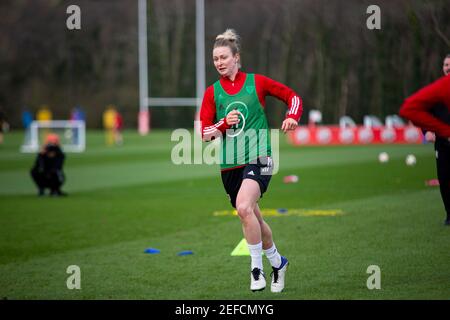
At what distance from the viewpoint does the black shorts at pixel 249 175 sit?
24.5ft

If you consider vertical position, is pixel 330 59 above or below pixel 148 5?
below

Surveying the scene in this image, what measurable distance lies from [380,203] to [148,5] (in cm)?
2992

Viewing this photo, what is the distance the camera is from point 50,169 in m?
17.4

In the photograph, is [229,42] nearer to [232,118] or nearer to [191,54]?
[232,118]

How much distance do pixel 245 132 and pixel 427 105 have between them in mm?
1845

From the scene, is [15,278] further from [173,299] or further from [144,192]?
[144,192]

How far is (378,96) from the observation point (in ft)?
127

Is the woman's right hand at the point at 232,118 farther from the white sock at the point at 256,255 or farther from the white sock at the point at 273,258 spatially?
the white sock at the point at 273,258

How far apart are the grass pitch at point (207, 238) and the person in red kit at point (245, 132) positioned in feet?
1.77

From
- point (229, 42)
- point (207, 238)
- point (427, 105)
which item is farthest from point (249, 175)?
point (207, 238)

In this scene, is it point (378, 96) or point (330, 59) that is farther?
point (330, 59)

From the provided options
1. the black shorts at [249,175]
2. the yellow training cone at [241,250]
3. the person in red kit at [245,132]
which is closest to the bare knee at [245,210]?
the person in red kit at [245,132]

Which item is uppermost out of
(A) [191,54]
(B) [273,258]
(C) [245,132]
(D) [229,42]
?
(D) [229,42]

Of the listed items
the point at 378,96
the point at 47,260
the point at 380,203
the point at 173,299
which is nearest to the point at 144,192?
the point at 380,203
